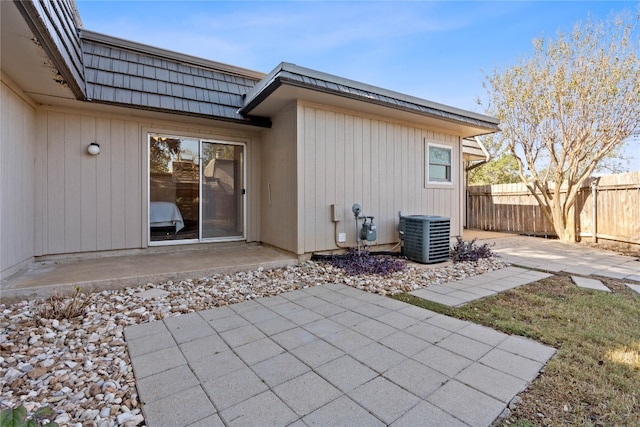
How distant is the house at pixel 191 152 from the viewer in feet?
12.6

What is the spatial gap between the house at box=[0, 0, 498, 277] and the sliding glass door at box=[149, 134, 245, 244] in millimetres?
18

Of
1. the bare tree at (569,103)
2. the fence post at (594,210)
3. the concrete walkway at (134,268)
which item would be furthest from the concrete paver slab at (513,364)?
the fence post at (594,210)

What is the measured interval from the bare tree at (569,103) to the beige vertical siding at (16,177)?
976 cm

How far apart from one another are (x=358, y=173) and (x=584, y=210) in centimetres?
641

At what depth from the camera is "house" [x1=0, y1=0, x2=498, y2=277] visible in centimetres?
386

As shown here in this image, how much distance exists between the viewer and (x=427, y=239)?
4.82 meters

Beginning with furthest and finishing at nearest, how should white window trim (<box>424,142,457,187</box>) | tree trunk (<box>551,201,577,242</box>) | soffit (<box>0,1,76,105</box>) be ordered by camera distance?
1. tree trunk (<box>551,201,577,242</box>)
2. white window trim (<box>424,142,457,187</box>)
3. soffit (<box>0,1,76,105</box>)

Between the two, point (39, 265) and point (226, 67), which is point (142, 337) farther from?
point (226, 67)

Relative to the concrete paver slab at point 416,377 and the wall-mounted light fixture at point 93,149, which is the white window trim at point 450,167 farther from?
the wall-mounted light fixture at point 93,149

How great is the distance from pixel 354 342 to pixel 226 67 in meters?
5.36

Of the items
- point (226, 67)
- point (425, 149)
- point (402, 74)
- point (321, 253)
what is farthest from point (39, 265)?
point (402, 74)

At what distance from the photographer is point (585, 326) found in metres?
2.52

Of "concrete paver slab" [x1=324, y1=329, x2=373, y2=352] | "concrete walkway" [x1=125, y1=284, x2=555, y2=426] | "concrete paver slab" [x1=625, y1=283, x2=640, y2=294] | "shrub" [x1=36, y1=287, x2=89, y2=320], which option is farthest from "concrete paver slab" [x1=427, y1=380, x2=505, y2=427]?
"concrete paver slab" [x1=625, y1=283, x2=640, y2=294]

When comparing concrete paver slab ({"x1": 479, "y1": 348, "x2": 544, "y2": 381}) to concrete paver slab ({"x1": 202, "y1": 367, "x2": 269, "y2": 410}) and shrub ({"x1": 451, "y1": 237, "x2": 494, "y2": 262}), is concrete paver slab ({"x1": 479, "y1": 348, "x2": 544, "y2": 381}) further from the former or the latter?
shrub ({"x1": 451, "y1": 237, "x2": 494, "y2": 262})
